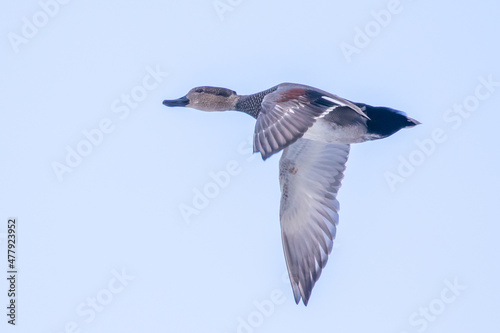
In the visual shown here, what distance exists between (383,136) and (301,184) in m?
1.43

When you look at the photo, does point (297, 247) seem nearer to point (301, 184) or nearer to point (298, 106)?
point (301, 184)

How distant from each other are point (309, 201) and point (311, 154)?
59 centimetres

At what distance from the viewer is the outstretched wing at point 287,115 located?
9227mm

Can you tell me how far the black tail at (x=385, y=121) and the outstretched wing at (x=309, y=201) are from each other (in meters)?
0.99

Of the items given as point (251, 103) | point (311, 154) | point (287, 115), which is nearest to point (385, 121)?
point (311, 154)

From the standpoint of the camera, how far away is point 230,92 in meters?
12.0

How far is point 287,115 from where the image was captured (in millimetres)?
9562

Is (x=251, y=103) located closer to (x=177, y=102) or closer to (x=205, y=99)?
(x=205, y=99)

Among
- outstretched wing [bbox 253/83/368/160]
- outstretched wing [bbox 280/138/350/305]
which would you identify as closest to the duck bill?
outstretched wing [bbox 280/138/350/305]

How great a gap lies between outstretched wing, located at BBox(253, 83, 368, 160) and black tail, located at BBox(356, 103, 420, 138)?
661mm

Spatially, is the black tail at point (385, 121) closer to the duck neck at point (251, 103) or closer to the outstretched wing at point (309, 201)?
the outstretched wing at point (309, 201)

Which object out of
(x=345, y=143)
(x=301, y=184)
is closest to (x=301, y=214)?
(x=301, y=184)

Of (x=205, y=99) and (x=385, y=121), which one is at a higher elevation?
(x=205, y=99)

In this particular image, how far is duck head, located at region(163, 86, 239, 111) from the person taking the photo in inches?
474
